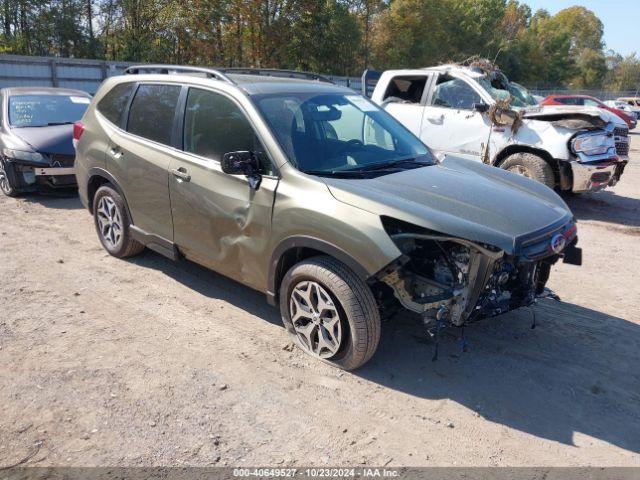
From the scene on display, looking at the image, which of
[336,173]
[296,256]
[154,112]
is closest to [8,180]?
[154,112]

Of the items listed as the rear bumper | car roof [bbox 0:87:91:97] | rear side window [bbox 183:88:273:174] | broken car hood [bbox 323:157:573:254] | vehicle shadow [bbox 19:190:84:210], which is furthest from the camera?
car roof [bbox 0:87:91:97]

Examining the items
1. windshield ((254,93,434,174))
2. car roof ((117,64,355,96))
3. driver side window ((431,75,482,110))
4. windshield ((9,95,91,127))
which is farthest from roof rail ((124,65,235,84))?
driver side window ((431,75,482,110))

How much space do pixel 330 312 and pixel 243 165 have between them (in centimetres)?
119

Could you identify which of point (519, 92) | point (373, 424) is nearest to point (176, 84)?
point (373, 424)

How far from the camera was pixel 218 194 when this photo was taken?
4.06 m

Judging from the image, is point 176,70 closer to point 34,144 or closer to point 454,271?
point 454,271

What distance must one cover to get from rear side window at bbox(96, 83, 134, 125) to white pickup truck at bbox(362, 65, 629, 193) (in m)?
3.98

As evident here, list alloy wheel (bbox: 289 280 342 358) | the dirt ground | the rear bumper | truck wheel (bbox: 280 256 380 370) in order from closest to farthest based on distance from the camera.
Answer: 1. the dirt ground
2. truck wheel (bbox: 280 256 380 370)
3. alloy wheel (bbox: 289 280 342 358)
4. the rear bumper

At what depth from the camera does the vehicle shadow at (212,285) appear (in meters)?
4.59

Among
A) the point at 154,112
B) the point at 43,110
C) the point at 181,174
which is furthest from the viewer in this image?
the point at 43,110

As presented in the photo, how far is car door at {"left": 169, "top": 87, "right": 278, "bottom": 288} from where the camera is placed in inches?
152

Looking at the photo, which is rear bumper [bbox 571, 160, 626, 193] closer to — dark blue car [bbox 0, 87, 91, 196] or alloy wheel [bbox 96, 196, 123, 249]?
alloy wheel [bbox 96, 196, 123, 249]

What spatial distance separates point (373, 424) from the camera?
3164 mm

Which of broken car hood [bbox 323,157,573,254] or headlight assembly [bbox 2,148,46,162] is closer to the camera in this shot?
broken car hood [bbox 323,157,573,254]
